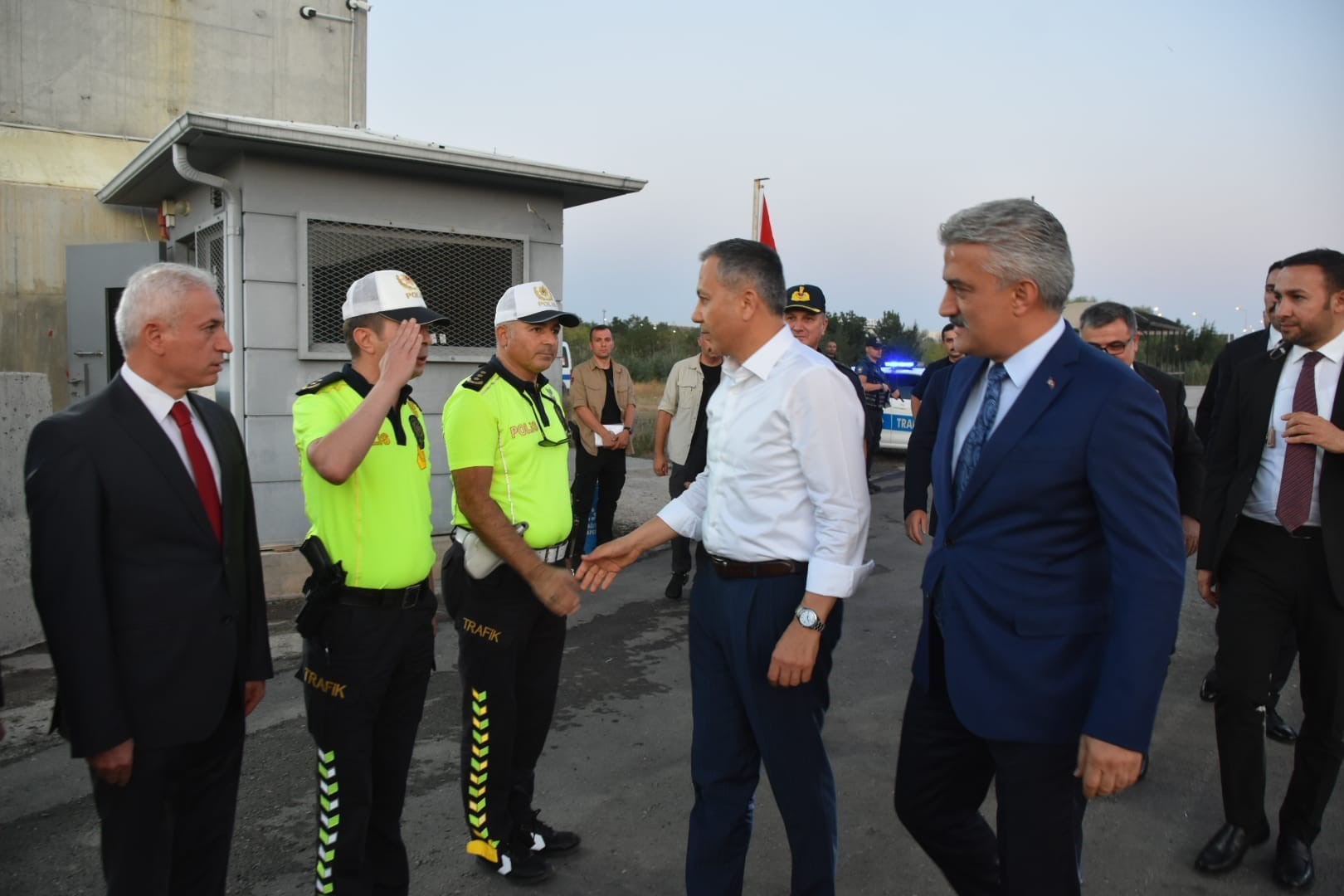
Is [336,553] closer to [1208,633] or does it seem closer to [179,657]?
[179,657]

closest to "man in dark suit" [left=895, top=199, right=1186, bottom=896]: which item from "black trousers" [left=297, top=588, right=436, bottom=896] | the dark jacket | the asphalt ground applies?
the asphalt ground

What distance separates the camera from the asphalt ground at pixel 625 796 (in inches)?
141

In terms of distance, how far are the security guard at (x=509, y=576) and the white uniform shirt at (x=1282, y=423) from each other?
2.74m

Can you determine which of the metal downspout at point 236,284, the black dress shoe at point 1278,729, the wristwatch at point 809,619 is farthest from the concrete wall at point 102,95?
the black dress shoe at point 1278,729

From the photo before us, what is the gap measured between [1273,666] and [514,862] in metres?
2.99

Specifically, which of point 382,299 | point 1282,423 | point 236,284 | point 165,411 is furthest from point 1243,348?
point 236,284

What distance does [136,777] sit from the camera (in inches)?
96.7

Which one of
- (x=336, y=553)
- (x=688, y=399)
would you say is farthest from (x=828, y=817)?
(x=688, y=399)

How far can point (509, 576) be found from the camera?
3502 mm

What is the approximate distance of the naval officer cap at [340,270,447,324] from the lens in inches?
Answer: 124

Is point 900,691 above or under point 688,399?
under

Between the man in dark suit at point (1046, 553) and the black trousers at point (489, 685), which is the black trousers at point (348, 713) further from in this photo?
the man in dark suit at point (1046, 553)

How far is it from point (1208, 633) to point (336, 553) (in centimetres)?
630

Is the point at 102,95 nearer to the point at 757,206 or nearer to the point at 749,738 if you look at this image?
the point at 757,206
